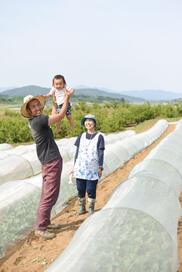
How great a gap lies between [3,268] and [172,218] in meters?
2.21

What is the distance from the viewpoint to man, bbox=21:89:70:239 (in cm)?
301

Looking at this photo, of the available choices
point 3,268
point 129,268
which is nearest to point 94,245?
point 129,268

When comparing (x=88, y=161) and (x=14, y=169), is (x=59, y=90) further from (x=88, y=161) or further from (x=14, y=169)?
(x=14, y=169)

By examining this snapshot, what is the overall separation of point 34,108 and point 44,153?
639mm

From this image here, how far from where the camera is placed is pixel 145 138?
12.1m

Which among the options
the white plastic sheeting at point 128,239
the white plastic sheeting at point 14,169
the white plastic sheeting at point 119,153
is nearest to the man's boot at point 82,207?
the white plastic sheeting at point 128,239

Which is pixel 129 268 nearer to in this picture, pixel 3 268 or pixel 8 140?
pixel 3 268

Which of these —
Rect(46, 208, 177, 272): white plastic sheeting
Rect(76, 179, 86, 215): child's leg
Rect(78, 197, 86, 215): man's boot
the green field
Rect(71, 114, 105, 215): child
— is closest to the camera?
Rect(46, 208, 177, 272): white plastic sheeting

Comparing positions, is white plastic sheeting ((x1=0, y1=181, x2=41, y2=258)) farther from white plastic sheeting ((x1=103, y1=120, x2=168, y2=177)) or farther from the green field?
the green field

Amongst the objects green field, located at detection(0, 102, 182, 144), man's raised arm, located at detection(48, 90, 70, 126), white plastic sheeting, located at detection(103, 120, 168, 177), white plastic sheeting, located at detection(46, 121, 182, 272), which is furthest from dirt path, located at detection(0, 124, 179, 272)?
green field, located at detection(0, 102, 182, 144)

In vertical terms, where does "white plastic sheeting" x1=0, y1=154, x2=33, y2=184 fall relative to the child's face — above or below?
below

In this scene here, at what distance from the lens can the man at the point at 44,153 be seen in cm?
301

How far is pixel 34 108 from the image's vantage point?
3010 millimetres

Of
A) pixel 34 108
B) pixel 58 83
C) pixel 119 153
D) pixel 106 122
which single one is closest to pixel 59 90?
pixel 58 83
